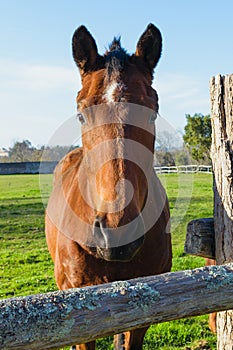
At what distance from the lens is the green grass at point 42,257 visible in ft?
14.9

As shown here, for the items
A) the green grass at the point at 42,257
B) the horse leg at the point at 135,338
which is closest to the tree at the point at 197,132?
the green grass at the point at 42,257

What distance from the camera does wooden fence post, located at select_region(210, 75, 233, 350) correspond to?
2.28m

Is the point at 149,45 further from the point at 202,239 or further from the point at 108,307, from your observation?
the point at 108,307

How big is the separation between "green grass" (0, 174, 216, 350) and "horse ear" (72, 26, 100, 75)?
51.7 inches

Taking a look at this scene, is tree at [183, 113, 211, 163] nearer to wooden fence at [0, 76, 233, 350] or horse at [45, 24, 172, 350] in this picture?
horse at [45, 24, 172, 350]

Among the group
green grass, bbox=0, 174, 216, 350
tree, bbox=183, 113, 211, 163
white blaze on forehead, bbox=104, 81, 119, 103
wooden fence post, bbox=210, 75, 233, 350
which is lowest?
green grass, bbox=0, 174, 216, 350

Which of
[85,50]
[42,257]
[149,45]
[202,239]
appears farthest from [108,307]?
[42,257]

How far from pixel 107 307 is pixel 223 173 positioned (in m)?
1.17

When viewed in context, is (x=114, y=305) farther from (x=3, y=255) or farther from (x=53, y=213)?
(x=3, y=255)

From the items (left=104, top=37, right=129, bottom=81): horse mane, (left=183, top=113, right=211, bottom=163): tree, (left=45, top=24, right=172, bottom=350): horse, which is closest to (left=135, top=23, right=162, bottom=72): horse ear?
(left=45, top=24, right=172, bottom=350): horse

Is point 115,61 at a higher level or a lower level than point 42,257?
higher

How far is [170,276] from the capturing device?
1.70 meters

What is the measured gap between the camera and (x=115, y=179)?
7.64 ft

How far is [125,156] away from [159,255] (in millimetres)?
1288
